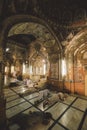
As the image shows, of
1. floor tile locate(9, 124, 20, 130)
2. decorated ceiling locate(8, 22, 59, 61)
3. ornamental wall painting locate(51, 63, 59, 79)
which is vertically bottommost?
floor tile locate(9, 124, 20, 130)

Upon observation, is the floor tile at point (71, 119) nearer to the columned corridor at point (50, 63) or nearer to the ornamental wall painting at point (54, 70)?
the columned corridor at point (50, 63)

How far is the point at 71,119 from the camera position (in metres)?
4.30

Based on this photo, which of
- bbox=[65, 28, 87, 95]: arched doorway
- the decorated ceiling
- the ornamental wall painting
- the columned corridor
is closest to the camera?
the columned corridor

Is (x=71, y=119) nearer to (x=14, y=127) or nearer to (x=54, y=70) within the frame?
(x=14, y=127)

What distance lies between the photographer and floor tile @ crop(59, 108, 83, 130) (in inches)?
149

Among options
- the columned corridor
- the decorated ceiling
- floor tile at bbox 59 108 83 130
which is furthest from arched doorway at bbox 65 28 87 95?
floor tile at bbox 59 108 83 130

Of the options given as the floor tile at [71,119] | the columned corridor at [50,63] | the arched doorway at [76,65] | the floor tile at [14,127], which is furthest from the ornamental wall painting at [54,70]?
the floor tile at [14,127]

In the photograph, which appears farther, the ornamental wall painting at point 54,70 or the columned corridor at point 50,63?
the ornamental wall painting at point 54,70

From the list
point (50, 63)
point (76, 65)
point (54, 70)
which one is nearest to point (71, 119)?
point (76, 65)

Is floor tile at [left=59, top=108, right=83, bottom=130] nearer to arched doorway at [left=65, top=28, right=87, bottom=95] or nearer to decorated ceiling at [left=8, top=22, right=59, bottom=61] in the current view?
arched doorway at [left=65, top=28, right=87, bottom=95]

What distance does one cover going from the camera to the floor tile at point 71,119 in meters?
3.79

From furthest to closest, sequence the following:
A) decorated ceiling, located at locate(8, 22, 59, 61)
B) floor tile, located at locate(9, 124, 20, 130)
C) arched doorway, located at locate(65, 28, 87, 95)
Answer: decorated ceiling, located at locate(8, 22, 59, 61), arched doorway, located at locate(65, 28, 87, 95), floor tile, located at locate(9, 124, 20, 130)

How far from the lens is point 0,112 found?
3.31 meters

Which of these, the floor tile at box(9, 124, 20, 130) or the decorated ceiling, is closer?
the floor tile at box(9, 124, 20, 130)
